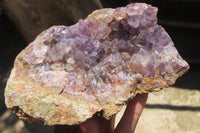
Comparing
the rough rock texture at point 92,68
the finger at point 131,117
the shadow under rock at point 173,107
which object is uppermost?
the rough rock texture at point 92,68

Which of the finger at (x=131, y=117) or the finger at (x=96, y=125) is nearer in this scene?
the finger at (x=96, y=125)

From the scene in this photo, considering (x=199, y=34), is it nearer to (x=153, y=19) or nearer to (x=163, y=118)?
(x=163, y=118)

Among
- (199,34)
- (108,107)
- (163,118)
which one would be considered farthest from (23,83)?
(199,34)

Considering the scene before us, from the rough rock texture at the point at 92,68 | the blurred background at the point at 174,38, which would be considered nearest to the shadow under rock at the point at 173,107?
the blurred background at the point at 174,38

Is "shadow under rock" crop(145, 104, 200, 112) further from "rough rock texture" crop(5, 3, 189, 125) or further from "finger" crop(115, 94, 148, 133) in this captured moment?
"rough rock texture" crop(5, 3, 189, 125)

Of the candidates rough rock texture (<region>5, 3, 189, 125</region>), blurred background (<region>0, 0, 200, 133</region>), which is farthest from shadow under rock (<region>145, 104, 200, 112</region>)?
rough rock texture (<region>5, 3, 189, 125</region>)

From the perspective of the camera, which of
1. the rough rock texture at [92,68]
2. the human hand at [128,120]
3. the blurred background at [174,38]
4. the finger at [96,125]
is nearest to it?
the rough rock texture at [92,68]

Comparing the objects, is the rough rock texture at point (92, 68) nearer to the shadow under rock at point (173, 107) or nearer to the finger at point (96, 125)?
A: the finger at point (96, 125)
